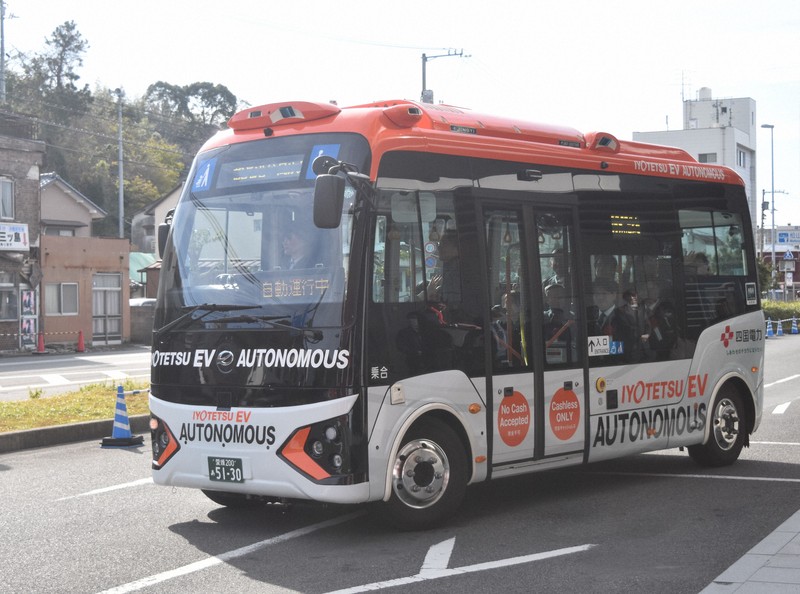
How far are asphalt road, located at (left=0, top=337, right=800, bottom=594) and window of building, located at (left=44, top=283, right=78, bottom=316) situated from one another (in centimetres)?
3483

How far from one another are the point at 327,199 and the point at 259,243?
87 cm

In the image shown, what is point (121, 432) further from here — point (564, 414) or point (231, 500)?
point (564, 414)

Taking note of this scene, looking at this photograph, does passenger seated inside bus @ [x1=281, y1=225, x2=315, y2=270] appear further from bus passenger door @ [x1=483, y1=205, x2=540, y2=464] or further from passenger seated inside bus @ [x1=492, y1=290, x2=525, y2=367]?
passenger seated inside bus @ [x1=492, y1=290, x2=525, y2=367]

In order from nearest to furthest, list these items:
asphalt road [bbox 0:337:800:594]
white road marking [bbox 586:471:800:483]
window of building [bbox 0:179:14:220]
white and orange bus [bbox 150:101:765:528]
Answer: asphalt road [bbox 0:337:800:594], white and orange bus [bbox 150:101:765:528], white road marking [bbox 586:471:800:483], window of building [bbox 0:179:14:220]

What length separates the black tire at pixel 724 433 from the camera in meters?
11.1

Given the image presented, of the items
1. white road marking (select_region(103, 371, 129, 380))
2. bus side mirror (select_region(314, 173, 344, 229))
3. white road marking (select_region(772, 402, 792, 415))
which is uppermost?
bus side mirror (select_region(314, 173, 344, 229))

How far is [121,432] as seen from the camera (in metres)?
13.6

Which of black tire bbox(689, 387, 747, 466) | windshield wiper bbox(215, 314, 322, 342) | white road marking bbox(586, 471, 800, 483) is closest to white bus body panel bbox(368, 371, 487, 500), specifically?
windshield wiper bbox(215, 314, 322, 342)

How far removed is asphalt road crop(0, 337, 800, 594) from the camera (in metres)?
6.61

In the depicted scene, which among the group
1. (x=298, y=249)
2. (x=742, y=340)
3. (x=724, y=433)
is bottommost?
(x=724, y=433)

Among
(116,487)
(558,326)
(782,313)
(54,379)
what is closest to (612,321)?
(558,326)

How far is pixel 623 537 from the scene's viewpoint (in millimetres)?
7805

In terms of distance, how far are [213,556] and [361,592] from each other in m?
1.49

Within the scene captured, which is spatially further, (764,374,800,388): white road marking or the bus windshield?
(764,374,800,388): white road marking
